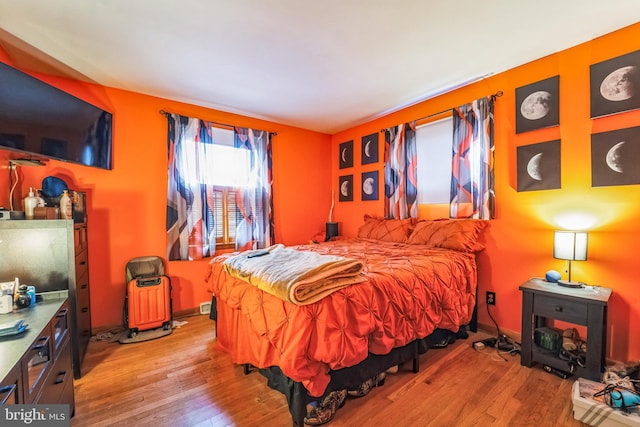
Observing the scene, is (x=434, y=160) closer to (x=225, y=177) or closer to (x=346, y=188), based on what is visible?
(x=346, y=188)

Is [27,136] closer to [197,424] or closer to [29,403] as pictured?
[29,403]

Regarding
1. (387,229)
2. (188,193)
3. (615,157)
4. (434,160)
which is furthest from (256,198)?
(615,157)

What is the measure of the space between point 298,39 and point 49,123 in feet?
6.65

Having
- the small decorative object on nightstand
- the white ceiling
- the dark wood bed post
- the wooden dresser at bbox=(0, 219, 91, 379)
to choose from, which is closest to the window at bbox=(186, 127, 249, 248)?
the white ceiling

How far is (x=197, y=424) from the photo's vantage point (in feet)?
5.06

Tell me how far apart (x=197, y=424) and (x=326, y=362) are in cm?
89

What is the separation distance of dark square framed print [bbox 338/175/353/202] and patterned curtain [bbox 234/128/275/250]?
1.23 meters

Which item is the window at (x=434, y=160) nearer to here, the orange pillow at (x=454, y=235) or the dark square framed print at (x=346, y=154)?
the orange pillow at (x=454, y=235)

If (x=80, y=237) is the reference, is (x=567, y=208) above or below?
above

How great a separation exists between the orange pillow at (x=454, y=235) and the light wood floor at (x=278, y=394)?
0.94m

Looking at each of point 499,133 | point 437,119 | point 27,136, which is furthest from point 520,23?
point 27,136

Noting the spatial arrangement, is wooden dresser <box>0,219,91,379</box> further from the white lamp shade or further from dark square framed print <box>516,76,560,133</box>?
dark square framed print <box>516,76,560,133</box>

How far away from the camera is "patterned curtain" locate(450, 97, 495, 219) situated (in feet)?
8.68

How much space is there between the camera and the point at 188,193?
3.13 metres
